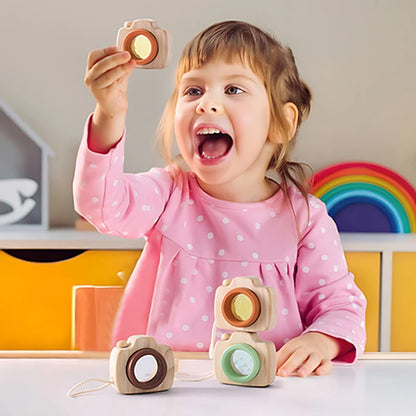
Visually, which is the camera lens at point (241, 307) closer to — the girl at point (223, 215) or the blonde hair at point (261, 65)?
the girl at point (223, 215)

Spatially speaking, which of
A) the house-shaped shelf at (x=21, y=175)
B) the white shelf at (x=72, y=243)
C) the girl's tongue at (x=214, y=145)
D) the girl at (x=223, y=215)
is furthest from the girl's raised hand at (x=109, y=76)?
the house-shaped shelf at (x=21, y=175)

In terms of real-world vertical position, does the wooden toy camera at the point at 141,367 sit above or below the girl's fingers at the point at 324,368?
above

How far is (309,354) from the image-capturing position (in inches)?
27.4

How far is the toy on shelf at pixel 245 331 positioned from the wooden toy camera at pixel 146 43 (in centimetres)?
23

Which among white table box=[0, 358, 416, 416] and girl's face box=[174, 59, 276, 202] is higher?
girl's face box=[174, 59, 276, 202]

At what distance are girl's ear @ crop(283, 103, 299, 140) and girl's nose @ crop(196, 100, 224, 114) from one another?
0.50ft

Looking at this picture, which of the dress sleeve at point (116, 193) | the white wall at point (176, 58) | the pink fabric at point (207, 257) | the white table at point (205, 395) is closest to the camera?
the white table at point (205, 395)

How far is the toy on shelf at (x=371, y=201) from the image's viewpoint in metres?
2.04

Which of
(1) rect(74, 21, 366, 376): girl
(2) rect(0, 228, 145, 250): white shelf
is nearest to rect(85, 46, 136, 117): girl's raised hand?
(1) rect(74, 21, 366, 376): girl

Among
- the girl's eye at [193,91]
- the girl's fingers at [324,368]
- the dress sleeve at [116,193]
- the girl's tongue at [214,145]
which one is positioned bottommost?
the girl's fingers at [324,368]

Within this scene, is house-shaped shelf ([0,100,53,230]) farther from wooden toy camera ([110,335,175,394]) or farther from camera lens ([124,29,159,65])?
wooden toy camera ([110,335,175,394])

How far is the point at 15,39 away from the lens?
211 cm

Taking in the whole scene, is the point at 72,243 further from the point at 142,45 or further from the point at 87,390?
the point at 87,390

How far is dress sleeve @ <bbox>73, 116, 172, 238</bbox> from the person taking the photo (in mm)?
808
